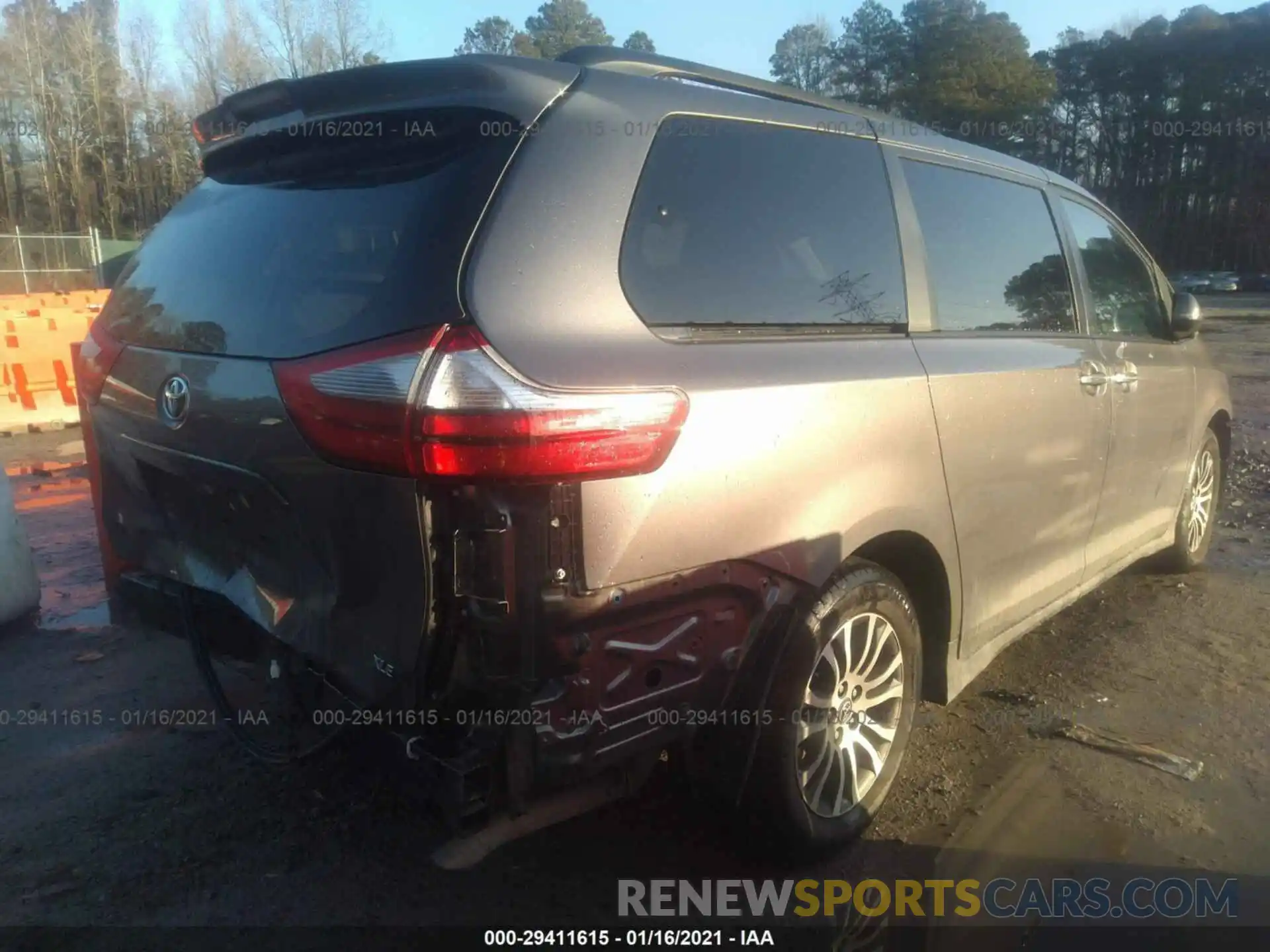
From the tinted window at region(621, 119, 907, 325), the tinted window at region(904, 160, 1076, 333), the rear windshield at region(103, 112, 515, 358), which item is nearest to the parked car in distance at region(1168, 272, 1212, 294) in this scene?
the tinted window at region(904, 160, 1076, 333)

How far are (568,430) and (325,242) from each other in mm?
799

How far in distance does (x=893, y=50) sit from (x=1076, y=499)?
149 feet

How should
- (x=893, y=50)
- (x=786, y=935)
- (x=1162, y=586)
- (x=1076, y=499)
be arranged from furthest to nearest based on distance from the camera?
1. (x=893, y=50)
2. (x=1162, y=586)
3. (x=1076, y=499)
4. (x=786, y=935)

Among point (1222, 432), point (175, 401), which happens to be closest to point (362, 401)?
point (175, 401)

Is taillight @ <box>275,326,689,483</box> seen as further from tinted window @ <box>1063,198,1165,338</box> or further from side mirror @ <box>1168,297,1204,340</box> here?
side mirror @ <box>1168,297,1204,340</box>

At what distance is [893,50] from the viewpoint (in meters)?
43.9

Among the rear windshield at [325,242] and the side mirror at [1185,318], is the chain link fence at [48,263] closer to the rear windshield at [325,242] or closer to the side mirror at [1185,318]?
the rear windshield at [325,242]

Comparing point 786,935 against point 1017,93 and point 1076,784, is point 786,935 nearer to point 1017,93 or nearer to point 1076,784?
point 1076,784

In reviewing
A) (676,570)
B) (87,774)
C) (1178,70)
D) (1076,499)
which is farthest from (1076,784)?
(1178,70)

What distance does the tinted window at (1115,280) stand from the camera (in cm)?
416

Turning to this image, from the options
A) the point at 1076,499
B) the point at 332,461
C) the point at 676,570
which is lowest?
the point at 1076,499

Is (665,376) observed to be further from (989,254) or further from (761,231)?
(989,254)

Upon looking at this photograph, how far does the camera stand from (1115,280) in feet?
14.4

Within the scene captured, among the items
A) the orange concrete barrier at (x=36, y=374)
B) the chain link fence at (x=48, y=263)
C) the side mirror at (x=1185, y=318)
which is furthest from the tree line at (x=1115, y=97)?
the side mirror at (x=1185, y=318)
